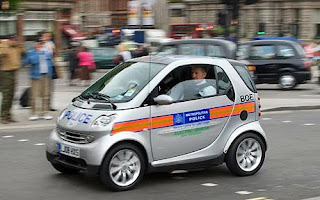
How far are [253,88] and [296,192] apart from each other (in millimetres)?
1640

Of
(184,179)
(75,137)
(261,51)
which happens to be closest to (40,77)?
(184,179)

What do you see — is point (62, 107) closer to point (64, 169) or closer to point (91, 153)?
point (64, 169)

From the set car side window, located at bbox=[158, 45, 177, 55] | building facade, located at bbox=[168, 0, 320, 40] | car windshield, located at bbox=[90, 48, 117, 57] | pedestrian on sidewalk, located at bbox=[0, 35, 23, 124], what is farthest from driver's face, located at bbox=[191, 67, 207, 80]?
building facade, located at bbox=[168, 0, 320, 40]

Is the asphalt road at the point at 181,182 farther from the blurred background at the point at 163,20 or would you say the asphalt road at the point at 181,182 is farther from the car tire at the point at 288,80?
the blurred background at the point at 163,20

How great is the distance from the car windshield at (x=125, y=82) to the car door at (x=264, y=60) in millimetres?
13920

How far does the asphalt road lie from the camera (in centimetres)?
762

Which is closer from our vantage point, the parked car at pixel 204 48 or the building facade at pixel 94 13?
the parked car at pixel 204 48

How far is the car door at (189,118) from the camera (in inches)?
311

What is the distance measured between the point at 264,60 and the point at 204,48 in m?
3.47

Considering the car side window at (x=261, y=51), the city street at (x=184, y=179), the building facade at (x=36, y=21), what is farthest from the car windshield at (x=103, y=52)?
the city street at (x=184, y=179)

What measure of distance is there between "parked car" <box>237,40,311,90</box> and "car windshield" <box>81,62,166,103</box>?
1389cm

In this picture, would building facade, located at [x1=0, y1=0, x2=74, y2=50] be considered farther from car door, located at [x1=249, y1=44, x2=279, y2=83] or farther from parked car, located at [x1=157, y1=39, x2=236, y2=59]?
parked car, located at [x1=157, y1=39, x2=236, y2=59]

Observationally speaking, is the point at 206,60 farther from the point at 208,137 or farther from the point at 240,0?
the point at 240,0

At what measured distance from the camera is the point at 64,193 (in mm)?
7688
